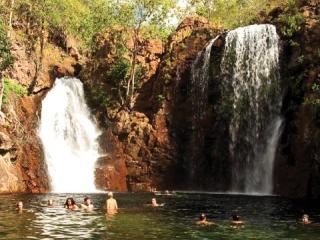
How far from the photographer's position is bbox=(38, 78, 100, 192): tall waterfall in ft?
164

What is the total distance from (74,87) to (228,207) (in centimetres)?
3067

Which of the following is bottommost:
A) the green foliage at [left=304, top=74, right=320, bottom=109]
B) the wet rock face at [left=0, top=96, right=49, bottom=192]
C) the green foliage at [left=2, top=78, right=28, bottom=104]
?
the wet rock face at [left=0, top=96, right=49, bottom=192]

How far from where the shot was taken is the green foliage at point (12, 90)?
5052cm

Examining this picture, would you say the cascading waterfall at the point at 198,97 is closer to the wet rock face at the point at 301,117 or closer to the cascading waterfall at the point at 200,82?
the cascading waterfall at the point at 200,82

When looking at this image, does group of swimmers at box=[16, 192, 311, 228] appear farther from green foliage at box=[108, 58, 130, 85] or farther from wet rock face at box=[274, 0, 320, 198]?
green foliage at box=[108, 58, 130, 85]

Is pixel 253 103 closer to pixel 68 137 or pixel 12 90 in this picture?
pixel 68 137

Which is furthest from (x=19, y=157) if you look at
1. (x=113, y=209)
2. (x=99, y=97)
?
(x=113, y=209)

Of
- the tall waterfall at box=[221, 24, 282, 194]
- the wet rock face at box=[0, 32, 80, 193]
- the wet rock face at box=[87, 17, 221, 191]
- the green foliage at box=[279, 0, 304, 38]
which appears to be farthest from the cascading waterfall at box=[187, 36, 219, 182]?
the wet rock face at box=[0, 32, 80, 193]

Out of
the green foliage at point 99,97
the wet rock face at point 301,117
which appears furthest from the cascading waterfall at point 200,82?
the green foliage at point 99,97

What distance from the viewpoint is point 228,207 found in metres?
33.8

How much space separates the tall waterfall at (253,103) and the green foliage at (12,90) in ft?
67.1

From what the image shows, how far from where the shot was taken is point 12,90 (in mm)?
52062

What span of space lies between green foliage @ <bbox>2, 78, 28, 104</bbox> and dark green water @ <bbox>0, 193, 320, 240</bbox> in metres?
15.1

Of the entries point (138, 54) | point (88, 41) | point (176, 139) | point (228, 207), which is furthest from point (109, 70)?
point (228, 207)
